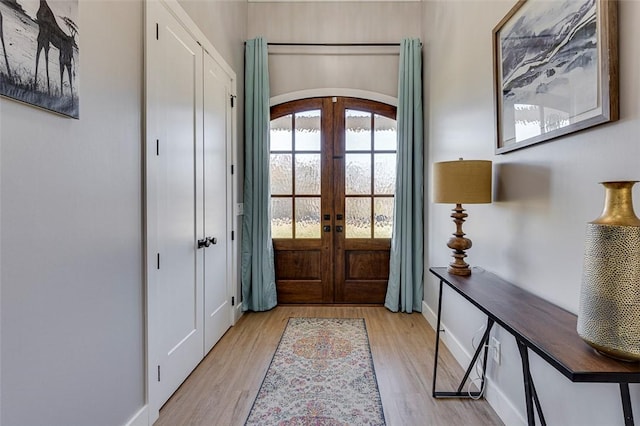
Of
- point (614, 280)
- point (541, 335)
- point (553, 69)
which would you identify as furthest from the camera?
point (553, 69)

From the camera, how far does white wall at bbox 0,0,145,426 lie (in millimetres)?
1015

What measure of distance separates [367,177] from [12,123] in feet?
10.0

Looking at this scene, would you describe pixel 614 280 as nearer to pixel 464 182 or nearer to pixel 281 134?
pixel 464 182

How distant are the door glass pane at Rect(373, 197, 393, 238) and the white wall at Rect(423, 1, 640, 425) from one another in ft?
2.69

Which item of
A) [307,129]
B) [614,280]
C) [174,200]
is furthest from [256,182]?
[614,280]

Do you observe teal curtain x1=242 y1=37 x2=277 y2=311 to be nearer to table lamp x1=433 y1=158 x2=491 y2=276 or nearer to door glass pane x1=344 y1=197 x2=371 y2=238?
door glass pane x1=344 y1=197 x2=371 y2=238

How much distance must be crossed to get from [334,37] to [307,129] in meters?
1.09

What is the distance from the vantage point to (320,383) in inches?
83.1

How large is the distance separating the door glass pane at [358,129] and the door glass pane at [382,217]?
662 mm

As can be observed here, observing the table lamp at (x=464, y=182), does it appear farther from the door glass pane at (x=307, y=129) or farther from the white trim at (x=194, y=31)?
the door glass pane at (x=307, y=129)

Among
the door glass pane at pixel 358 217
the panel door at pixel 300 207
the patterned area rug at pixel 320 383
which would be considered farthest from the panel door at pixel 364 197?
the patterned area rug at pixel 320 383

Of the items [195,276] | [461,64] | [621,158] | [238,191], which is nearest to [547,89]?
[621,158]

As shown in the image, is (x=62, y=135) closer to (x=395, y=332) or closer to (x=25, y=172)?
(x=25, y=172)

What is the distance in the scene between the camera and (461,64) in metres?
2.42
